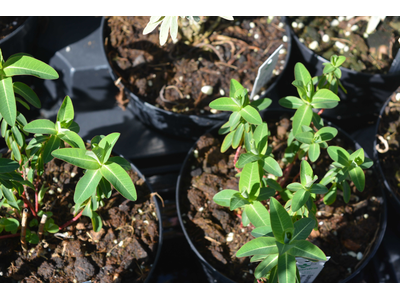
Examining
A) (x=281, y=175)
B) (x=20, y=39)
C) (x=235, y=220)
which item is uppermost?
(x=20, y=39)

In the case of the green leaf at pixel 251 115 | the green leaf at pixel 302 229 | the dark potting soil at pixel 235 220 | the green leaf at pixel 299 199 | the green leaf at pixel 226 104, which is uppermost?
the green leaf at pixel 226 104

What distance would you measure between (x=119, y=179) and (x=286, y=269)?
21.8 inches

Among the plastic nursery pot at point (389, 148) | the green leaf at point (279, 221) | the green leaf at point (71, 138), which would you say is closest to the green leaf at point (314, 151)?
the green leaf at point (279, 221)

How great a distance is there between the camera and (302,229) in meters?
1.06

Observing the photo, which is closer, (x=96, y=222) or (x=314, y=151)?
(x=314, y=151)

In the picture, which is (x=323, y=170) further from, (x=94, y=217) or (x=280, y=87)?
(x=94, y=217)

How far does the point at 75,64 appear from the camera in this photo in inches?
83.0

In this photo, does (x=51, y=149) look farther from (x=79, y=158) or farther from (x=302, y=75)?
(x=302, y=75)

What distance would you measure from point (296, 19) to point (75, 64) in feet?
4.53

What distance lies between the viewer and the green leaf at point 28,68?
44.1 inches

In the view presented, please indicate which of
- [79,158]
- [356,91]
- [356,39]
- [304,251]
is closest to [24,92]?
[79,158]

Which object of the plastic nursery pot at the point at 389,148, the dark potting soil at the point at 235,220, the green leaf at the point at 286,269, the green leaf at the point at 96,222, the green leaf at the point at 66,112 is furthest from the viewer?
the plastic nursery pot at the point at 389,148

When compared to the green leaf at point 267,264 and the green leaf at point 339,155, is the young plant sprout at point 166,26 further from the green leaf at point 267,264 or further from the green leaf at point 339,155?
the green leaf at point 267,264

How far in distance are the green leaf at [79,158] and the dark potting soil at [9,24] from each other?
4.37 feet
